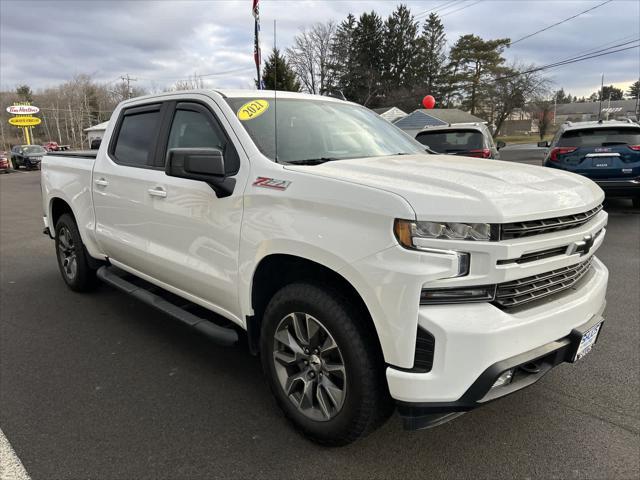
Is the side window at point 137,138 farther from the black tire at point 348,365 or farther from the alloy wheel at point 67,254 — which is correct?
the black tire at point 348,365

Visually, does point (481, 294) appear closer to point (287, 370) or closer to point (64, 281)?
point (287, 370)

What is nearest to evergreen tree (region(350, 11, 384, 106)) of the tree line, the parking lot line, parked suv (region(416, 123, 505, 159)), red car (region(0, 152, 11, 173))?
the tree line

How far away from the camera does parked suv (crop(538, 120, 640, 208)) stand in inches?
340

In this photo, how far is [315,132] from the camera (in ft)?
10.5

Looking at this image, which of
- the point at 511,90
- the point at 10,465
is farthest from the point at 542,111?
the point at 10,465

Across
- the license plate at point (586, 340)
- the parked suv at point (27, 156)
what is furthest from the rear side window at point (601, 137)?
the parked suv at point (27, 156)

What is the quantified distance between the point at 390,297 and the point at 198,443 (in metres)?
1.46

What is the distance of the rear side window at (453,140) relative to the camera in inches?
384

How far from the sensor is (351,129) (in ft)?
11.4

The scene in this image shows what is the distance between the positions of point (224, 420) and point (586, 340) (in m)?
2.04

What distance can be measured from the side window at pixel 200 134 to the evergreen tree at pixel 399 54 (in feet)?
208

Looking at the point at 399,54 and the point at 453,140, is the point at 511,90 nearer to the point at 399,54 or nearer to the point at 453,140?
the point at 399,54

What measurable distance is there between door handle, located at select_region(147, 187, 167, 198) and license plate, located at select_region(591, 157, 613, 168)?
26.9 ft

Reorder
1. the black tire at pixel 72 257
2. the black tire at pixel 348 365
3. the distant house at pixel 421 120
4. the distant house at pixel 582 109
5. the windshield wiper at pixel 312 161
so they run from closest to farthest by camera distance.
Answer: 1. the black tire at pixel 348 365
2. the windshield wiper at pixel 312 161
3. the black tire at pixel 72 257
4. the distant house at pixel 421 120
5. the distant house at pixel 582 109
